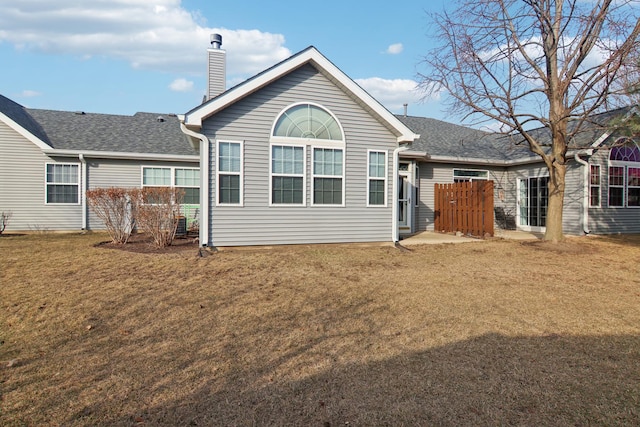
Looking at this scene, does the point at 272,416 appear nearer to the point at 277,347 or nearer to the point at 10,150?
the point at 277,347

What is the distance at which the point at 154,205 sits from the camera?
952cm

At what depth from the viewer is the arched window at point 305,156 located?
9.81 m

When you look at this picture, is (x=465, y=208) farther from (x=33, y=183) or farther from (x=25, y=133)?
(x=25, y=133)

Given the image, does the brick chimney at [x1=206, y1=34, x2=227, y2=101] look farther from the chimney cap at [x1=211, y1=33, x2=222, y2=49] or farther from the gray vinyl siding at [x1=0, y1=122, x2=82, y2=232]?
the gray vinyl siding at [x1=0, y1=122, x2=82, y2=232]

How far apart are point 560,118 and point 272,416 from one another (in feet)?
35.5

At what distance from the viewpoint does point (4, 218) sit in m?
12.6

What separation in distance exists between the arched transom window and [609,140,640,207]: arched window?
10.6 metres

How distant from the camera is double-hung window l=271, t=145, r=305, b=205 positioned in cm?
979

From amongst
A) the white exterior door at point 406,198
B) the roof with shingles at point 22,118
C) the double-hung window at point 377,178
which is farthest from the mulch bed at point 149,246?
the white exterior door at point 406,198

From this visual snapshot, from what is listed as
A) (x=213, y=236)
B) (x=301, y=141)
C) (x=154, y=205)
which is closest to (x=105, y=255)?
(x=154, y=205)

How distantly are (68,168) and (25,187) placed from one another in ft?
4.70

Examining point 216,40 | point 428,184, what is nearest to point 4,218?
point 216,40

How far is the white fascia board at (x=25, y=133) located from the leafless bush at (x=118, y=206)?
438cm

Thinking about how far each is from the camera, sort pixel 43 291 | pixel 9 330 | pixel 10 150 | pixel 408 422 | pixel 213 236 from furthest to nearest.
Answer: pixel 10 150 → pixel 213 236 → pixel 43 291 → pixel 9 330 → pixel 408 422
